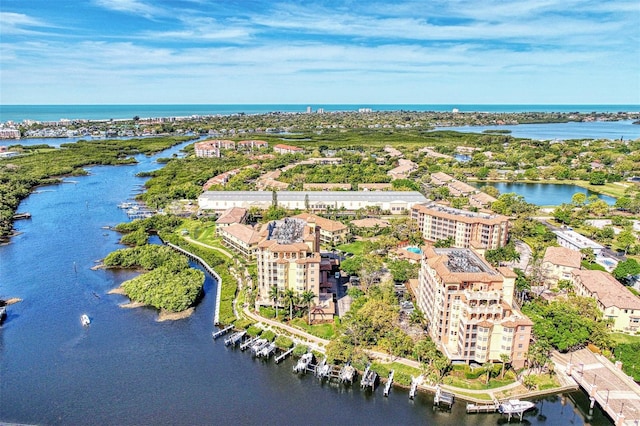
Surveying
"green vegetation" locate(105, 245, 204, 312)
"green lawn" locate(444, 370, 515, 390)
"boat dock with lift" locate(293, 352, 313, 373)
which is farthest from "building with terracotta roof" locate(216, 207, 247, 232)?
"green lawn" locate(444, 370, 515, 390)

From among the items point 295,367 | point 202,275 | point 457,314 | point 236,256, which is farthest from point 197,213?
point 457,314

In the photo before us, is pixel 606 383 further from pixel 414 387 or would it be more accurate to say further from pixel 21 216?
pixel 21 216

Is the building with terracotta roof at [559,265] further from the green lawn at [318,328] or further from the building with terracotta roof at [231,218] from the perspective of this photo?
the building with terracotta roof at [231,218]

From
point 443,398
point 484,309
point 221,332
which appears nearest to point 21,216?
point 221,332

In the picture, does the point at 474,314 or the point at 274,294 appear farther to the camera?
the point at 274,294

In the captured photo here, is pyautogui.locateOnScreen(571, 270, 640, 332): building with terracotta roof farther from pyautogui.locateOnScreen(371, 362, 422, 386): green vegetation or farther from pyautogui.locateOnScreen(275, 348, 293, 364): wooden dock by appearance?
pyautogui.locateOnScreen(275, 348, 293, 364): wooden dock

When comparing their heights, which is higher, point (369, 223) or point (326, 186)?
point (326, 186)

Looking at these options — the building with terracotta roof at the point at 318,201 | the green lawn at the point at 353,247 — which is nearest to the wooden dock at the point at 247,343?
the green lawn at the point at 353,247
